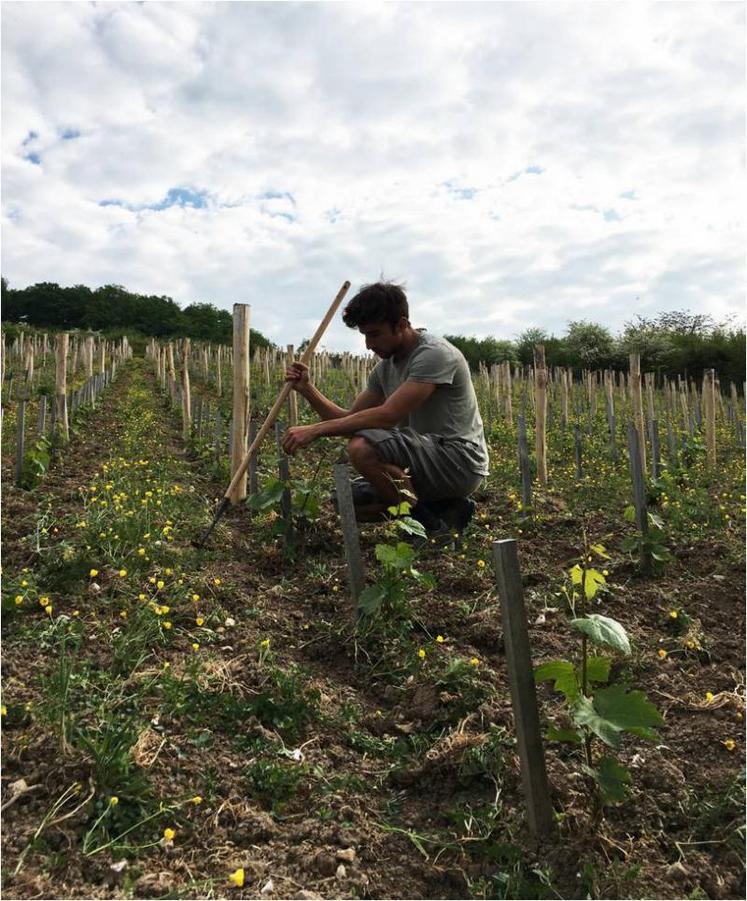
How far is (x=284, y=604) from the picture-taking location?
3.36 metres

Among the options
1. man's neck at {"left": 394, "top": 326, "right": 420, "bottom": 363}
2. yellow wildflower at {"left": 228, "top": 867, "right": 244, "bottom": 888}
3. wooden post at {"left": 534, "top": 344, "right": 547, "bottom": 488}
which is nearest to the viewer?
yellow wildflower at {"left": 228, "top": 867, "right": 244, "bottom": 888}

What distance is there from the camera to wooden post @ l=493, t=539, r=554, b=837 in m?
1.81

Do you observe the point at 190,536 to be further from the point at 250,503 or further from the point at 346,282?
the point at 346,282

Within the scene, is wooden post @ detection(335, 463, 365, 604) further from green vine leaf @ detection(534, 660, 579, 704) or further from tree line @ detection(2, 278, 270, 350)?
tree line @ detection(2, 278, 270, 350)

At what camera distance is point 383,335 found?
3.97m

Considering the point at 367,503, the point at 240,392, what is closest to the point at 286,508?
the point at 367,503

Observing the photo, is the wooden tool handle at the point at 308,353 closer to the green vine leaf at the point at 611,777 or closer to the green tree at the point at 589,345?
the green vine leaf at the point at 611,777

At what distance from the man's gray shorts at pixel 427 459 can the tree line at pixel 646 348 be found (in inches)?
950

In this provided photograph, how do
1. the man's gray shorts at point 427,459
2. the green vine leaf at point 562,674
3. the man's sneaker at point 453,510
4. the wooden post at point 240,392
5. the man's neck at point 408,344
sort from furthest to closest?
the wooden post at point 240,392 < the man's sneaker at point 453,510 < the man's neck at point 408,344 < the man's gray shorts at point 427,459 < the green vine leaf at point 562,674

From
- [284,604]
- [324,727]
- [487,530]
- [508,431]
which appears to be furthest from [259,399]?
[324,727]

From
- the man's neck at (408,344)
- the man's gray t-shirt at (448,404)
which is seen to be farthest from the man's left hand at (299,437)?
the man's neck at (408,344)

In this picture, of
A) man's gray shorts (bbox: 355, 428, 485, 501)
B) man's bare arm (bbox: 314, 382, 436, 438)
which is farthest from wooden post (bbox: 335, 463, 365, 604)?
man's gray shorts (bbox: 355, 428, 485, 501)

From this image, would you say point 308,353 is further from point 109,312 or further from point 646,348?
point 109,312

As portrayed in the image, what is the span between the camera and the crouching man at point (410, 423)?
3787 millimetres
